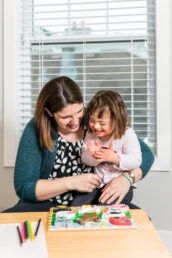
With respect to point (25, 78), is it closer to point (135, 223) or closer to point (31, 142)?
point (31, 142)

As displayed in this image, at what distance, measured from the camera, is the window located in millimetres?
2184

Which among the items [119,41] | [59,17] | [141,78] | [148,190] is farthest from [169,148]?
[59,17]

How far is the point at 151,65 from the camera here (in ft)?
7.15

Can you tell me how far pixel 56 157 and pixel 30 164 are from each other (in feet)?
0.47

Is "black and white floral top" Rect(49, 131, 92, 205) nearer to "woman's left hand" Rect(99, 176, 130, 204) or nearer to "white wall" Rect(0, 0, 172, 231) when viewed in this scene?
"woman's left hand" Rect(99, 176, 130, 204)

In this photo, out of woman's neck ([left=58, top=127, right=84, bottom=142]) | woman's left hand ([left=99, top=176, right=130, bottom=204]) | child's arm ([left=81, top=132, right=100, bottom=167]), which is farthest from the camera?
woman's neck ([left=58, top=127, right=84, bottom=142])

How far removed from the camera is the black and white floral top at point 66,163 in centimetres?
167

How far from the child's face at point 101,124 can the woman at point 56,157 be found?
0.20ft

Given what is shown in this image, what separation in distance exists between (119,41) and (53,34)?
0.43 meters

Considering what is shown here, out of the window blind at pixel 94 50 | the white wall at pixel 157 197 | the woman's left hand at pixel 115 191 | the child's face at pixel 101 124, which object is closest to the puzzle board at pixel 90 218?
the woman's left hand at pixel 115 191

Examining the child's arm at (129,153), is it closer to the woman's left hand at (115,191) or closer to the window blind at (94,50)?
the woman's left hand at (115,191)

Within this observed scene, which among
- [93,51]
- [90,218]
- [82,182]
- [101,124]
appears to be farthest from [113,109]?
[93,51]

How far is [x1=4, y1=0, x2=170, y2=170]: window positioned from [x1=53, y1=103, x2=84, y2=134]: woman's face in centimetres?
67

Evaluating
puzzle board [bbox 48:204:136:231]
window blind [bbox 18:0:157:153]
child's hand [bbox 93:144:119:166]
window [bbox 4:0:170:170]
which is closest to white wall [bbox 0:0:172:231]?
window [bbox 4:0:170:170]
